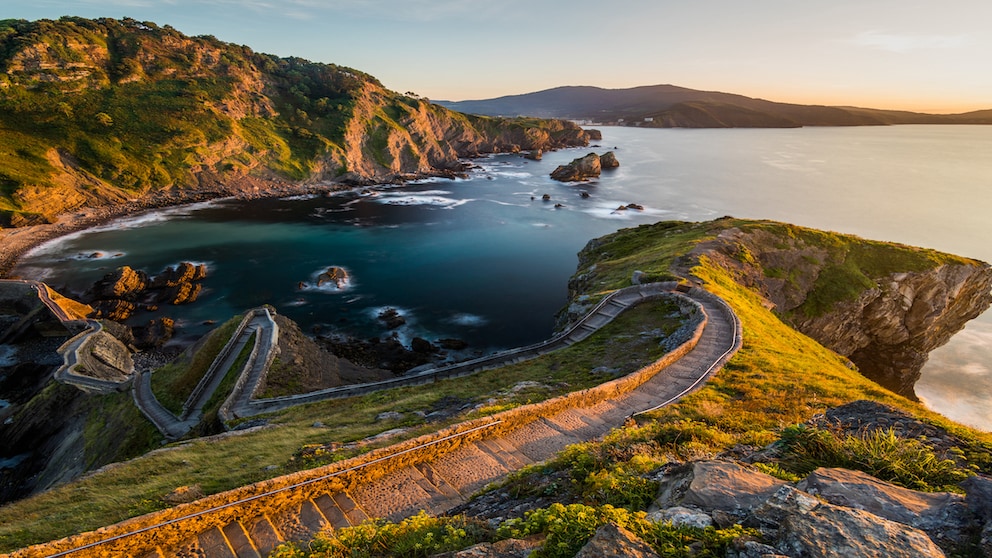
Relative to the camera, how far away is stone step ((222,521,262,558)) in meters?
9.77

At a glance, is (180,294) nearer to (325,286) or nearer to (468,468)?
(325,286)

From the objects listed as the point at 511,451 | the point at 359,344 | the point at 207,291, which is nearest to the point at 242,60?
the point at 207,291

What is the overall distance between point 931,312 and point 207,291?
8953 cm

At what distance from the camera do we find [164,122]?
10856 centimetres

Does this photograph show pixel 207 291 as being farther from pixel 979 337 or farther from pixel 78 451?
pixel 979 337

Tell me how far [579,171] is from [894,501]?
148601 millimetres

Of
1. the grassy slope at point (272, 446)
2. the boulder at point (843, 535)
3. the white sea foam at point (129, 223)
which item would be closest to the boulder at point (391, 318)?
the grassy slope at point (272, 446)

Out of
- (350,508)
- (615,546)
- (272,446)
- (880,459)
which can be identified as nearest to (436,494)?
(350,508)

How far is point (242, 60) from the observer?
14738 cm

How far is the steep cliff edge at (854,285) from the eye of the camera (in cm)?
4406

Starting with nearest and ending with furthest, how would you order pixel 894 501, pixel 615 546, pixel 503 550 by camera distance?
pixel 615 546 → pixel 894 501 → pixel 503 550

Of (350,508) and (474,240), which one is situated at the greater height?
(350,508)

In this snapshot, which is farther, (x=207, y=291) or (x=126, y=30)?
(x=126, y=30)

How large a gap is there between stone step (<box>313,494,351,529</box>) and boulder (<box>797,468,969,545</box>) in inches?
394
